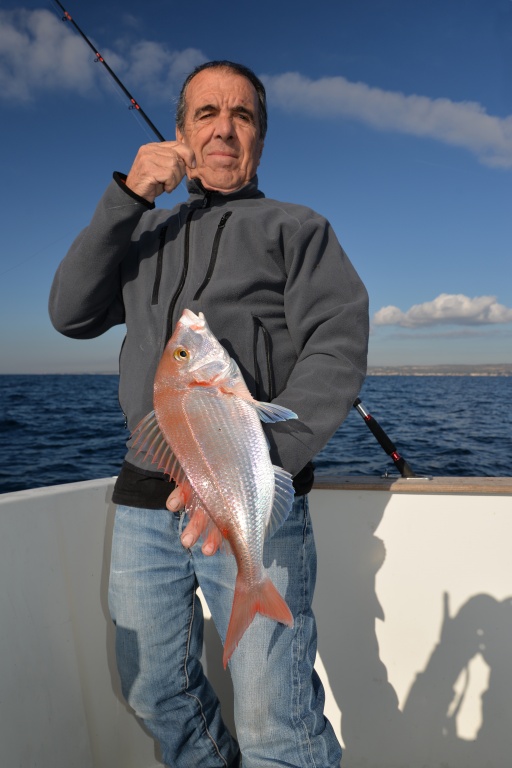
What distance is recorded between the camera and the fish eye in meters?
1.73

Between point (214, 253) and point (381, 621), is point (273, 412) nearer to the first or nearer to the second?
point (214, 253)

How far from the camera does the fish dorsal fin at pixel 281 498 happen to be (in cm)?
167

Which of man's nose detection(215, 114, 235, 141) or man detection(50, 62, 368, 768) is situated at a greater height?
man's nose detection(215, 114, 235, 141)

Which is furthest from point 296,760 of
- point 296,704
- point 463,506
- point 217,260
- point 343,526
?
point 217,260

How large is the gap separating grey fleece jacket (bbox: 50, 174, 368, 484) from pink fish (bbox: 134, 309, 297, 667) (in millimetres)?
207

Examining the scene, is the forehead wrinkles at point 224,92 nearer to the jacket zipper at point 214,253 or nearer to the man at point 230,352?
the man at point 230,352

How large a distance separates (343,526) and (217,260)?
61.7 inches

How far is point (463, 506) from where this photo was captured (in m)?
2.81

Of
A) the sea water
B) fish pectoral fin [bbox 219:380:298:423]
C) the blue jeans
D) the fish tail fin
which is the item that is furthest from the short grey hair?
the sea water

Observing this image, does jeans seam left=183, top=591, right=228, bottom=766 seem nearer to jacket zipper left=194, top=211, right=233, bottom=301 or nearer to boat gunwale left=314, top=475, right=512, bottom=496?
boat gunwale left=314, top=475, right=512, bottom=496

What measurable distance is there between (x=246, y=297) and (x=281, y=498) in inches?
31.1

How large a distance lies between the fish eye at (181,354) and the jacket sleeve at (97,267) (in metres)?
0.56

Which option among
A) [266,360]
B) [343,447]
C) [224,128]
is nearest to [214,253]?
[266,360]

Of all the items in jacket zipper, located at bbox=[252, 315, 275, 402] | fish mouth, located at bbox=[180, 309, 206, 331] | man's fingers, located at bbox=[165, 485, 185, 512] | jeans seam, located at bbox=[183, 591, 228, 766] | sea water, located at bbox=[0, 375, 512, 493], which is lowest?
sea water, located at bbox=[0, 375, 512, 493]
